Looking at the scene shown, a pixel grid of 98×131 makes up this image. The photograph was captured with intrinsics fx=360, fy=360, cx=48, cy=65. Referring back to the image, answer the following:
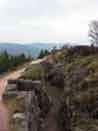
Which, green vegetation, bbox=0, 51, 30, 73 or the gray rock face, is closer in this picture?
the gray rock face

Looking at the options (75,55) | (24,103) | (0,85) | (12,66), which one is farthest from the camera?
(12,66)

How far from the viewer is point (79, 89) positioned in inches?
1130

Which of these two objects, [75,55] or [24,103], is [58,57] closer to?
[75,55]

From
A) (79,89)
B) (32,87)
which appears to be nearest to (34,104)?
(32,87)

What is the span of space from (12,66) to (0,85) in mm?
13308

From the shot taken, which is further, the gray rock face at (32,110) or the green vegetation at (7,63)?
the green vegetation at (7,63)

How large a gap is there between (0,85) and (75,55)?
12.4 meters

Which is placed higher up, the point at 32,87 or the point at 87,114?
the point at 32,87

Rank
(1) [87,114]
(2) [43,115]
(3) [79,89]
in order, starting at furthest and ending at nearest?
(3) [79,89] → (1) [87,114] → (2) [43,115]

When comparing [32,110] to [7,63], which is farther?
[7,63]

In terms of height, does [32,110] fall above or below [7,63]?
below

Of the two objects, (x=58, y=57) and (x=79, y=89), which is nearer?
(x=79, y=89)

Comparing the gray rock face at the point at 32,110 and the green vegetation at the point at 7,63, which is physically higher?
the green vegetation at the point at 7,63

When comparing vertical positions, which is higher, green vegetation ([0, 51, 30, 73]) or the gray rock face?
green vegetation ([0, 51, 30, 73])
